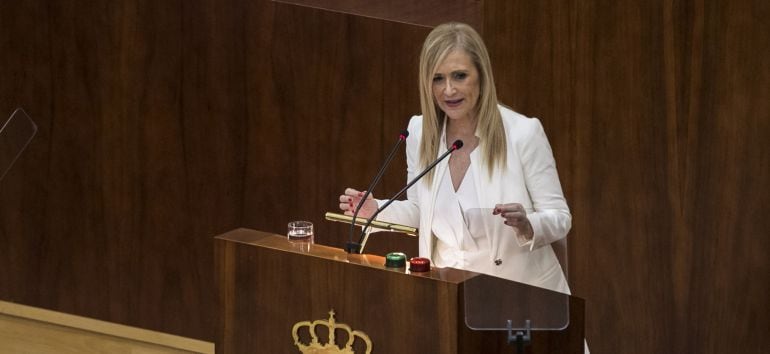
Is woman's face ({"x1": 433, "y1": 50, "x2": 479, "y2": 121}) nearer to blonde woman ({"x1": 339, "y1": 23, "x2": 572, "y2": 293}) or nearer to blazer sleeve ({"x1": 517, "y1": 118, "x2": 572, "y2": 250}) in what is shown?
blonde woman ({"x1": 339, "y1": 23, "x2": 572, "y2": 293})

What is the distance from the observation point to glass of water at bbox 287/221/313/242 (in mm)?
2305

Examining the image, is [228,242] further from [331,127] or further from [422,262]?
[331,127]

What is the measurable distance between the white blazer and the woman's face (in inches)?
2.9

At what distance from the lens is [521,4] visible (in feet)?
9.92

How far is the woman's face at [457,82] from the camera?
8.11ft

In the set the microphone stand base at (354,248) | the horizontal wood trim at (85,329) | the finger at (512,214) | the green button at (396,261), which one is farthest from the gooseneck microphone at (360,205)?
the horizontal wood trim at (85,329)

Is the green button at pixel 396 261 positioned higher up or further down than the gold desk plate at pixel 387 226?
further down

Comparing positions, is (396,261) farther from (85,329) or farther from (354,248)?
(85,329)

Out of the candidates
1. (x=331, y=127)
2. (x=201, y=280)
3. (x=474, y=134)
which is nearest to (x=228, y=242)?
(x=474, y=134)

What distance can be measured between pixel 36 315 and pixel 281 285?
1.84m

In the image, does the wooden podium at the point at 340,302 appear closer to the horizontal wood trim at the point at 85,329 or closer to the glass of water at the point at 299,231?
the glass of water at the point at 299,231

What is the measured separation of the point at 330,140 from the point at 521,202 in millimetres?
953

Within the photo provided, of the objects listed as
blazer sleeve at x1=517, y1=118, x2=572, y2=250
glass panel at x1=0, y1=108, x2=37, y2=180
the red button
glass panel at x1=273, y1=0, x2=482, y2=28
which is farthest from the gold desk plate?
glass panel at x1=273, y1=0, x2=482, y2=28

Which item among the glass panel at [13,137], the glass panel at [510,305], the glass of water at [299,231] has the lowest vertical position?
the glass panel at [510,305]
